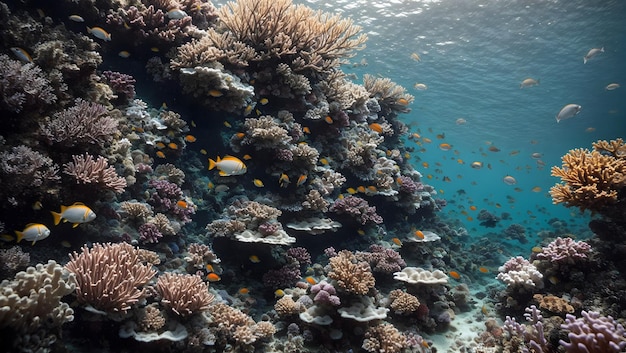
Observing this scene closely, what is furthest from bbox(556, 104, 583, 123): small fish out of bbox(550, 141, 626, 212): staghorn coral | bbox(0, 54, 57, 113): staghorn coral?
bbox(0, 54, 57, 113): staghorn coral

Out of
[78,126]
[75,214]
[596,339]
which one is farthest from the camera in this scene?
[78,126]

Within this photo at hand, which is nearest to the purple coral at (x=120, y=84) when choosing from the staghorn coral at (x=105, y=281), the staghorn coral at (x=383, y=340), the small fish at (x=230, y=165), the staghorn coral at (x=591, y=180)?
the small fish at (x=230, y=165)

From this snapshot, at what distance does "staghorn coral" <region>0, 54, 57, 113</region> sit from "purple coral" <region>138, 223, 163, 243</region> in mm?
2460

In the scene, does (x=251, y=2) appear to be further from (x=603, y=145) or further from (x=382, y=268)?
(x=603, y=145)

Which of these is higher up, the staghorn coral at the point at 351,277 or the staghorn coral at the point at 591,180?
the staghorn coral at the point at 591,180

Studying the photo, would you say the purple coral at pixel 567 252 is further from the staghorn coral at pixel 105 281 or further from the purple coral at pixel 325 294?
the staghorn coral at pixel 105 281

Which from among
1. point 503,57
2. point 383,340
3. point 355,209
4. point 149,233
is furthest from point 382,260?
point 503,57

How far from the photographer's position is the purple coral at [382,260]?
7.51 m

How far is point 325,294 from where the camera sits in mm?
5707

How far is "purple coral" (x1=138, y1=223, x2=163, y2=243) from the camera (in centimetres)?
572

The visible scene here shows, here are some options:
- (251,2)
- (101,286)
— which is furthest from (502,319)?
(251,2)

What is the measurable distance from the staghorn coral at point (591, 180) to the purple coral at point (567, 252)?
75 cm

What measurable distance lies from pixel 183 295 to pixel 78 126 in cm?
309

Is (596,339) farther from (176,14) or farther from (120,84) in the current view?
(176,14)
